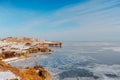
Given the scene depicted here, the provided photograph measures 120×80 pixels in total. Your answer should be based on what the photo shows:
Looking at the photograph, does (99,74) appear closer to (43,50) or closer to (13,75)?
(13,75)

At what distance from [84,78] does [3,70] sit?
1266cm

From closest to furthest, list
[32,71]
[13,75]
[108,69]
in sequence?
[13,75]
[32,71]
[108,69]

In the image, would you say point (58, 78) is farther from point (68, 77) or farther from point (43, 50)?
point (43, 50)

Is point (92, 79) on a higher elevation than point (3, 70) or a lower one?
lower

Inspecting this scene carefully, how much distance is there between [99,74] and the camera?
1388 inches

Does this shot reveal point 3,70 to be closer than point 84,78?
Yes

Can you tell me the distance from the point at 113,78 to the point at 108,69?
728 cm

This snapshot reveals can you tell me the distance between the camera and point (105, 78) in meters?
32.4

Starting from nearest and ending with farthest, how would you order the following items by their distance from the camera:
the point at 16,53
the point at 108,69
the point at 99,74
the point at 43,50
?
the point at 99,74 < the point at 108,69 < the point at 16,53 < the point at 43,50

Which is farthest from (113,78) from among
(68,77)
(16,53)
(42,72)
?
(16,53)

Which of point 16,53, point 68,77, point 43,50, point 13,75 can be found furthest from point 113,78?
point 43,50

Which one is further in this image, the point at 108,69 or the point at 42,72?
the point at 108,69

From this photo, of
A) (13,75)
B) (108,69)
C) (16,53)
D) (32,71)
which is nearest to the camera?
(13,75)

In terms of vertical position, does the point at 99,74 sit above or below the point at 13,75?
below
